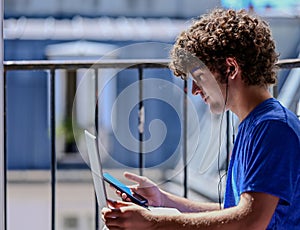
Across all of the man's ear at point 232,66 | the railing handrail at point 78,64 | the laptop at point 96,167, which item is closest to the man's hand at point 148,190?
the laptop at point 96,167

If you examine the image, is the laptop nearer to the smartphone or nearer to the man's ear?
the smartphone

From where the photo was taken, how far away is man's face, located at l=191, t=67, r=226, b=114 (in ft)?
4.55

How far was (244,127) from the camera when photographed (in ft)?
4.53

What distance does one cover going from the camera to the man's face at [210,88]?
1.39m

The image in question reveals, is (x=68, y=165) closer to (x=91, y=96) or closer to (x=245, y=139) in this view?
(x=91, y=96)

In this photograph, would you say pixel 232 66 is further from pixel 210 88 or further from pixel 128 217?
pixel 128 217

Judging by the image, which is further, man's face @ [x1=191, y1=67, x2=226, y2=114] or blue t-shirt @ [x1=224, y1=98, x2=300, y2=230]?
man's face @ [x1=191, y1=67, x2=226, y2=114]

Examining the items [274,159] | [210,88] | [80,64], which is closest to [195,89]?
[210,88]

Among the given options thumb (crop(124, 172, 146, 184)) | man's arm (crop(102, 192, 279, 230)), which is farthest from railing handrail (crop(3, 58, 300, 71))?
man's arm (crop(102, 192, 279, 230))

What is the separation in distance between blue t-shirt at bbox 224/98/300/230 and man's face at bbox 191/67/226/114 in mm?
71

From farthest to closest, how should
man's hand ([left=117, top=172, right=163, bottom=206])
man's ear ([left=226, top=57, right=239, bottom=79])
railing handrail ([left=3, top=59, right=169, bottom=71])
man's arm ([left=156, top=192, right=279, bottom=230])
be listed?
1. railing handrail ([left=3, top=59, right=169, bottom=71])
2. man's hand ([left=117, top=172, right=163, bottom=206])
3. man's ear ([left=226, top=57, right=239, bottom=79])
4. man's arm ([left=156, top=192, right=279, bottom=230])

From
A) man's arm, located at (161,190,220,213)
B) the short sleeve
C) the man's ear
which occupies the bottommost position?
man's arm, located at (161,190,220,213)

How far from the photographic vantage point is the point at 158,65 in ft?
6.64

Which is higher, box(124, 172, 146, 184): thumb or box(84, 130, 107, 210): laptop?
box(84, 130, 107, 210): laptop
